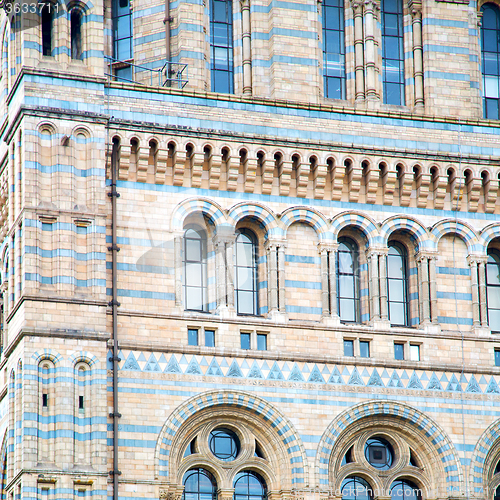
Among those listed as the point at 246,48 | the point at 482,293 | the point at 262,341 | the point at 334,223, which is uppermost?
the point at 246,48

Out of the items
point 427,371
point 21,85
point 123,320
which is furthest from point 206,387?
point 21,85

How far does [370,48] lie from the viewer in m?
38.4

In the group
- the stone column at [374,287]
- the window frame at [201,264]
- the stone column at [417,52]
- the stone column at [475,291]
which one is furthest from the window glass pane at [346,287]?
the stone column at [417,52]

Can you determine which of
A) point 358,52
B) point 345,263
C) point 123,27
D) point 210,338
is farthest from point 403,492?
point 123,27

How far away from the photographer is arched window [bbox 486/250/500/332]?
38.1 meters

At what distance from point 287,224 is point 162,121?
3.39 meters

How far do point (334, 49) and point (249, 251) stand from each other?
16.7 feet

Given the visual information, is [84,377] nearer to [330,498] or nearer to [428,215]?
[330,498]

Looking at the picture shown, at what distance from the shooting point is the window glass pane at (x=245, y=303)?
120 ft

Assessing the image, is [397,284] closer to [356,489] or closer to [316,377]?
[316,377]

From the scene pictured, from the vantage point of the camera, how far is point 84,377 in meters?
34.2

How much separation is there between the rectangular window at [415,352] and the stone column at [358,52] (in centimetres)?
555

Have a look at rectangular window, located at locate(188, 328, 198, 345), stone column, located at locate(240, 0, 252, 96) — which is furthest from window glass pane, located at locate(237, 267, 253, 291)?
stone column, located at locate(240, 0, 252, 96)

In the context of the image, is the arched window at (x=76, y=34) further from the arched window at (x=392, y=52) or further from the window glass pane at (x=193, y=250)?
the arched window at (x=392, y=52)
